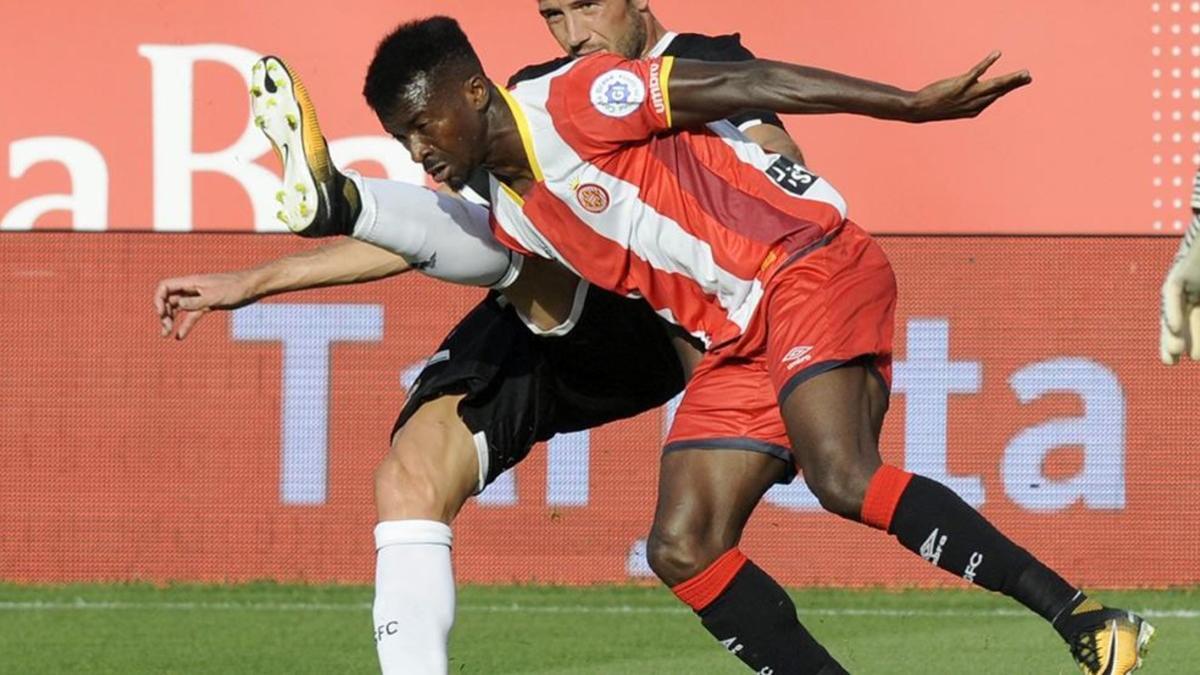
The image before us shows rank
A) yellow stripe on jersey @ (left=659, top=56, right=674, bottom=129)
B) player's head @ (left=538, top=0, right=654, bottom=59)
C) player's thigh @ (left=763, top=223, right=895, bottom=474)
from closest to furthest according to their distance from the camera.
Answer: player's thigh @ (left=763, top=223, right=895, bottom=474), yellow stripe on jersey @ (left=659, top=56, right=674, bottom=129), player's head @ (left=538, top=0, right=654, bottom=59)

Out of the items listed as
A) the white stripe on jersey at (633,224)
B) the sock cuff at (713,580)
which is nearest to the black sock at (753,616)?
the sock cuff at (713,580)

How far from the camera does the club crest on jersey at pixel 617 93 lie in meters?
5.13

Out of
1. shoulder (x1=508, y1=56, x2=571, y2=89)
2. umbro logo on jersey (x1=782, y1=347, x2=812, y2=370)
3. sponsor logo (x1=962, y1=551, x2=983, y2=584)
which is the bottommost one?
sponsor logo (x1=962, y1=551, x2=983, y2=584)

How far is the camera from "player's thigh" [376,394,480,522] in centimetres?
557

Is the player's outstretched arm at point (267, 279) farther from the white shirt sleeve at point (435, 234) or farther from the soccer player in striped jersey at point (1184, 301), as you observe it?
the soccer player in striped jersey at point (1184, 301)

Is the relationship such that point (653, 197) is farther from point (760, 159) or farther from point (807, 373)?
point (807, 373)

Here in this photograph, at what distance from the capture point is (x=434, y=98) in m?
5.15

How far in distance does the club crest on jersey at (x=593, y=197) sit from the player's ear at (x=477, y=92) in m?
0.30

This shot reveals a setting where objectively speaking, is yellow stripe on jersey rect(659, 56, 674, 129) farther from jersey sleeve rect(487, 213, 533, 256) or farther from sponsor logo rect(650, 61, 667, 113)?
Answer: jersey sleeve rect(487, 213, 533, 256)

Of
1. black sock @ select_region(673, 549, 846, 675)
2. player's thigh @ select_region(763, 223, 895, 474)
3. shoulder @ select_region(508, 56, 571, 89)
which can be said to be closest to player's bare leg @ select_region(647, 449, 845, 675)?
black sock @ select_region(673, 549, 846, 675)

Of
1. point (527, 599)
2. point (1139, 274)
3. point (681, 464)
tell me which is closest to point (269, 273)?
point (681, 464)

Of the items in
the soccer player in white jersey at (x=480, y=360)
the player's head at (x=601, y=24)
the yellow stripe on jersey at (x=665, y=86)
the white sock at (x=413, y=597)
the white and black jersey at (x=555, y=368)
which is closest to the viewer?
the yellow stripe on jersey at (x=665, y=86)

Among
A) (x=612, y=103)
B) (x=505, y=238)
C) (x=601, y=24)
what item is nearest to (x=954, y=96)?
(x=612, y=103)

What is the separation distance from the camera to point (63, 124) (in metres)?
11.3
